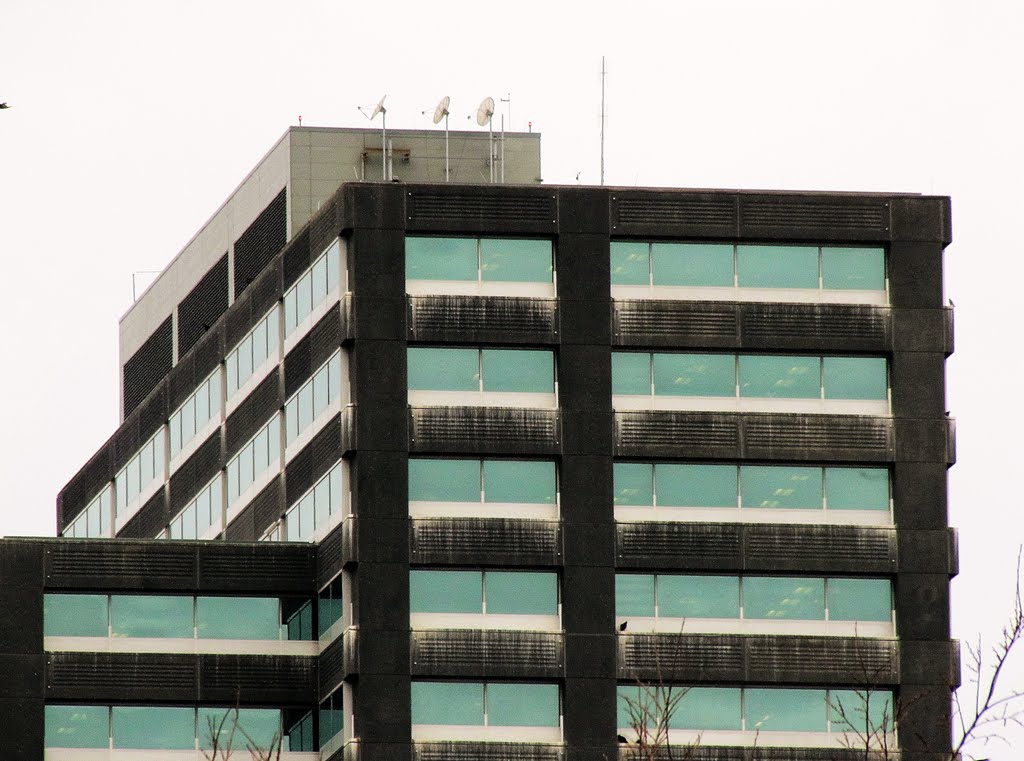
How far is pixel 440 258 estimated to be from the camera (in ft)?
324

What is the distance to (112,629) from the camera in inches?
3903

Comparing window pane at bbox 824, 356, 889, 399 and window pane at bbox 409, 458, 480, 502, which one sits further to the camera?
window pane at bbox 824, 356, 889, 399

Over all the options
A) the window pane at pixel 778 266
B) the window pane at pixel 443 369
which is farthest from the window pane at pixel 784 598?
the window pane at pixel 443 369

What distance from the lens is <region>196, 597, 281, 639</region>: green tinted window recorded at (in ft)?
327

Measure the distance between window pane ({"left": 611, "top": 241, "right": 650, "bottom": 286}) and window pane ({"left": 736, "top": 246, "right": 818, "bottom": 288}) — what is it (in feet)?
10.8

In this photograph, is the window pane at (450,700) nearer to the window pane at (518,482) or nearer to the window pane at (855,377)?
the window pane at (518,482)

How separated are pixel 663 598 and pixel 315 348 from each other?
1494cm

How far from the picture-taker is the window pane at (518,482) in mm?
96938

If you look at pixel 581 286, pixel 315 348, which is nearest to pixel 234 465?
pixel 315 348

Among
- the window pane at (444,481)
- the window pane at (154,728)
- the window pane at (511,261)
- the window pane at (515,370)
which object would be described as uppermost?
the window pane at (511,261)

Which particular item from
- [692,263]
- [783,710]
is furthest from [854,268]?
[783,710]

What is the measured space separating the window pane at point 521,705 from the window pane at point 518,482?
6223 millimetres

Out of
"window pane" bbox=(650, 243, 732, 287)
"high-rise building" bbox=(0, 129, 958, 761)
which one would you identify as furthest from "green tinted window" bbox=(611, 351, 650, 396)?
"window pane" bbox=(650, 243, 732, 287)

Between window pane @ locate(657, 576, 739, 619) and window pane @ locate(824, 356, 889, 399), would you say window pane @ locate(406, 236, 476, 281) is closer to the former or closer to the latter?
window pane @ locate(657, 576, 739, 619)
